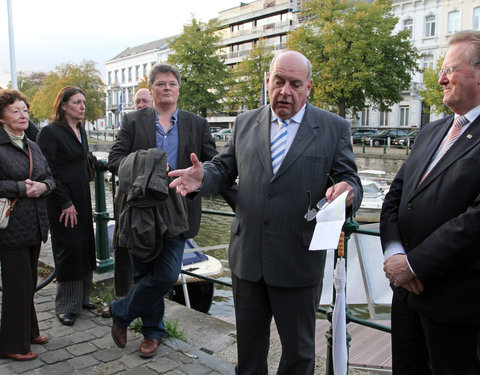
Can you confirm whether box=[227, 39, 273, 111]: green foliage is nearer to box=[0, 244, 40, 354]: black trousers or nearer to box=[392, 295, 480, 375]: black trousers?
box=[0, 244, 40, 354]: black trousers

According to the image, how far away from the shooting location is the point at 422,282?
2.02m

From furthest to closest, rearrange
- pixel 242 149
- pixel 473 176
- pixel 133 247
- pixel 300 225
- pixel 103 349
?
pixel 103 349 → pixel 133 247 → pixel 242 149 → pixel 300 225 → pixel 473 176

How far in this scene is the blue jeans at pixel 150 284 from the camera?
122 inches

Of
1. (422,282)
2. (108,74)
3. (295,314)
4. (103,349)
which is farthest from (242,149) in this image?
(108,74)

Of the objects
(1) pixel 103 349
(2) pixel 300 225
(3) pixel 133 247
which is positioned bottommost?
(1) pixel 103 349

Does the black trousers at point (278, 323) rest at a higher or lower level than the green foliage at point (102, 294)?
higher

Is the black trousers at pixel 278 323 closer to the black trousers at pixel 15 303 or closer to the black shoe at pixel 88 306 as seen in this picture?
the black trousers at pixel 15 303

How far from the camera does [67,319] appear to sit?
366cm

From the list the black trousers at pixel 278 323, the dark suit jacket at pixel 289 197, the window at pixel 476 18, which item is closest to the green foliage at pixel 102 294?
the black trousers at pixel 278 323

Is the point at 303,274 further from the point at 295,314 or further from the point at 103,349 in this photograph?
the point at 103,349

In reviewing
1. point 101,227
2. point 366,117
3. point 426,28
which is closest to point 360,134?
point 366,117

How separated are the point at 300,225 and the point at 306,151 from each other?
0.41 metres

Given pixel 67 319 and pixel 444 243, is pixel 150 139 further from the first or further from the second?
pixel 444 243

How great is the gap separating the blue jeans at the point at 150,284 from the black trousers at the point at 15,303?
626 mm
